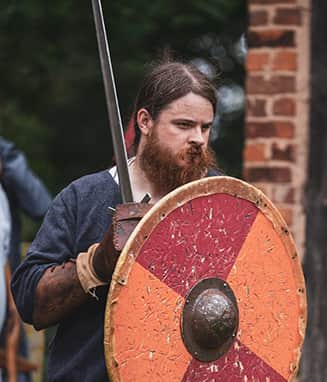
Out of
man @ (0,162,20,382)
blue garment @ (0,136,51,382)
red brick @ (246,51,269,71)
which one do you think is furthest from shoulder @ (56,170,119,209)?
blue garment @ (0,136,51,382)

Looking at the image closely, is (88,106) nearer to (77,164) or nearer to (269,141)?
(77,164)

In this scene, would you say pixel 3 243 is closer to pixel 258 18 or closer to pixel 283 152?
pixel 283 152

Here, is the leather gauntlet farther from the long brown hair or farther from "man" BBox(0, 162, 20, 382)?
"man" BBox(0, 162, 20, 382)

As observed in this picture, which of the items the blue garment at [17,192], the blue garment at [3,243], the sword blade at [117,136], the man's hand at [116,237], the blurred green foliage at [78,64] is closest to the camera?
the man's hand at [116,237]

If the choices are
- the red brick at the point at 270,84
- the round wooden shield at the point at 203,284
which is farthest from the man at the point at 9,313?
the round wooden shield at the point at 203,284

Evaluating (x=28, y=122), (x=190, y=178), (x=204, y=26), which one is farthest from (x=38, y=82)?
(x=190, y=178)

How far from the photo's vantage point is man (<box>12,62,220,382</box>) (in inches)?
108

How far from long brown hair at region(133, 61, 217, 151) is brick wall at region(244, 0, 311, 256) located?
145cm

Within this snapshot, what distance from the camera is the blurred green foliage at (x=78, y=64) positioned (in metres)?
6.36

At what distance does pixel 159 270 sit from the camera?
8.73 ft

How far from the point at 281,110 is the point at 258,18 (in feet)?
1.24

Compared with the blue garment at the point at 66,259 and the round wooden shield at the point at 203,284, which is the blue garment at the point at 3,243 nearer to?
the blue garment at the point at 66,259

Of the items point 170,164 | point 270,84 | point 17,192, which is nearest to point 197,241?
point 170,164

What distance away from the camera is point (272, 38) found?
4.44 meters
